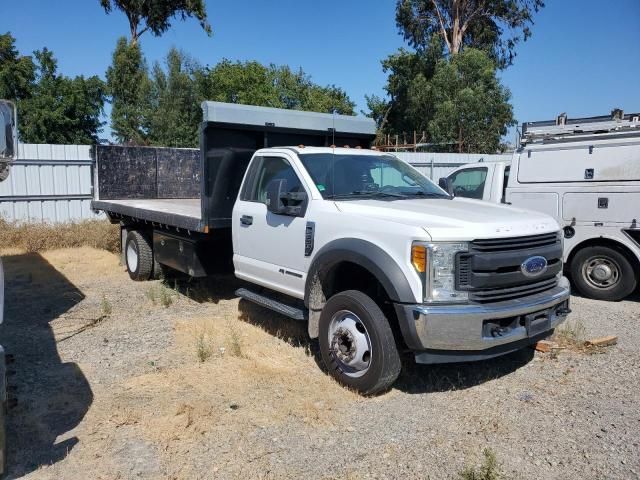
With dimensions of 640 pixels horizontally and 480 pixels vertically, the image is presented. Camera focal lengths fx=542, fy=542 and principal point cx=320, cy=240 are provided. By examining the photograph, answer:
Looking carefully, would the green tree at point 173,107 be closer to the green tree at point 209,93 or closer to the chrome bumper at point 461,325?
the green tree at point 209,93

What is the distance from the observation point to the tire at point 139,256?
8422mm

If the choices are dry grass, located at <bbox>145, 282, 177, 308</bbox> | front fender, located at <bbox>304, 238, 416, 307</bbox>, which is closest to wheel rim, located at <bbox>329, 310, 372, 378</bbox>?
front fender, located at <bbox>304, 238, 416, 307</bbox>

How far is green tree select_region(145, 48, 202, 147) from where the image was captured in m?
29.2

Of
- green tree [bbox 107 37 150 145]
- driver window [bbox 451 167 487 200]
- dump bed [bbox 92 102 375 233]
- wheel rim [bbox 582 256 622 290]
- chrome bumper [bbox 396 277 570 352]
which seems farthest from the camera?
green tree [bbox 107 37 150 145]

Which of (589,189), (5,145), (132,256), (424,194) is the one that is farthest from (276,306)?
(589,189)

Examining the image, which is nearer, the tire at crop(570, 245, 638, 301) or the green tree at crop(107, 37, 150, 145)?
the tire at crop(570, 245, 638, 301)

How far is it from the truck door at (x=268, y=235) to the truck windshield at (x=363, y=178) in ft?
0.73

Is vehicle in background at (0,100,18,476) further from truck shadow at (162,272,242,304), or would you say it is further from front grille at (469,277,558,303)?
truck shadow at (162,272,242,304)

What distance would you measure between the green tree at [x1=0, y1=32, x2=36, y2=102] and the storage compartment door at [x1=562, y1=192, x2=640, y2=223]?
27.4 m

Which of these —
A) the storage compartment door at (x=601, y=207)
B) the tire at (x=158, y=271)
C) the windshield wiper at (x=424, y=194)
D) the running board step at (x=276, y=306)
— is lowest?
the tire at (x=158, y=271)

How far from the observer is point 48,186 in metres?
13.4

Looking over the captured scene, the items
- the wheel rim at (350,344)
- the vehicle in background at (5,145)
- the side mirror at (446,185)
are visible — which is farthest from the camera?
the side mirror at (446,185)

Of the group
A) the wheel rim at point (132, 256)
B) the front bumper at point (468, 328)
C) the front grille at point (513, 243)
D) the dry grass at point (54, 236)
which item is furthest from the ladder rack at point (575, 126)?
the dry grass at point (54, 236)

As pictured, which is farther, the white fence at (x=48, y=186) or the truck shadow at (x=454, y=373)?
the white fence at (x=48, y=186)
